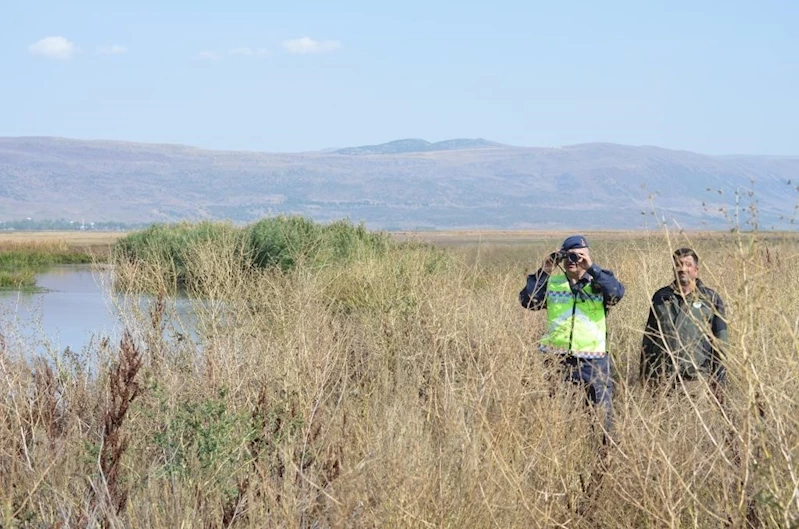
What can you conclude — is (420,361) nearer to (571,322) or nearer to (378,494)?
(571,322)

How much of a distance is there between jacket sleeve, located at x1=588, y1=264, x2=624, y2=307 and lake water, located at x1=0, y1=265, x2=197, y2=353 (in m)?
5.12

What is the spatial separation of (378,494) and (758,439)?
5.63 feet

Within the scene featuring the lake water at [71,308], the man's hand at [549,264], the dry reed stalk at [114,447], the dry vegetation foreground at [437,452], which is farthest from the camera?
the lake water at [71,308]

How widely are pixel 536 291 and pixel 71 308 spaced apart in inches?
898

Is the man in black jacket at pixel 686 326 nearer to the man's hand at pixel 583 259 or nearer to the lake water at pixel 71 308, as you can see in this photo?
the man's hand at pixel 583 259

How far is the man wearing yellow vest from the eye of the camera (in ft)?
26.8

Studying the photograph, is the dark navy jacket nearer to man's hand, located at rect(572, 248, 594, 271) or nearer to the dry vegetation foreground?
man's hand, located at rect(572, 248, 594, 271)

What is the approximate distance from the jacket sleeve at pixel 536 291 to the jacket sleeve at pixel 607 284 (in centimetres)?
51

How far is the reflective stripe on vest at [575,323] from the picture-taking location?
26.9 feet

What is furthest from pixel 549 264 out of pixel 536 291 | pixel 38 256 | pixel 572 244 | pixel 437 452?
pixel 38 256

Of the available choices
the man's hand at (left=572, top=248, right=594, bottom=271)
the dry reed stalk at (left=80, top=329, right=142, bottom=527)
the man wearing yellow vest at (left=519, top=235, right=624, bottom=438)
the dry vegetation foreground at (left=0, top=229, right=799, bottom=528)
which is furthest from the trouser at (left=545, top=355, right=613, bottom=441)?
the dry reed stalk at (left=80, top=329, right=142, bottom=527)

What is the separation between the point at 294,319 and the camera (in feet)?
43.9

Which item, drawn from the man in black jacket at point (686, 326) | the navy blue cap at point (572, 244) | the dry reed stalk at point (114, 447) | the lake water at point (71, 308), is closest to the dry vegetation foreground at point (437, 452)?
the dry reed stalk at point (114, 447)

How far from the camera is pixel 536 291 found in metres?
8.66
